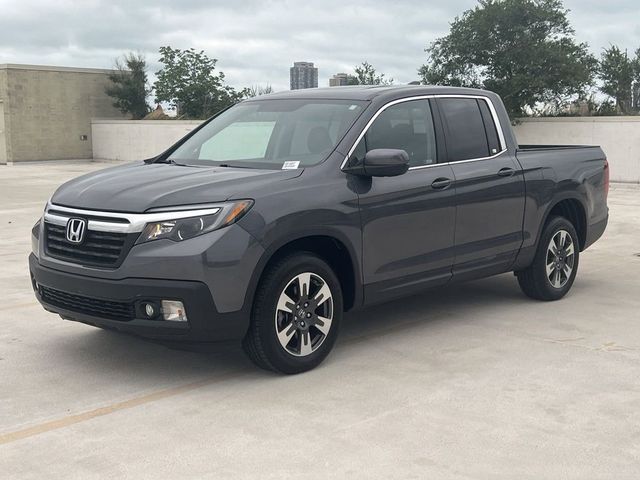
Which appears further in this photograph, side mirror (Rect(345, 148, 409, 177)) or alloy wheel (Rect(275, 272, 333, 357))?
side mirror (Rect(345, 148, 409, 177))

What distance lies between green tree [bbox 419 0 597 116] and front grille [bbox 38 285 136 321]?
23822 mm

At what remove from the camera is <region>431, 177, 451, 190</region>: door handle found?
21.0 ft

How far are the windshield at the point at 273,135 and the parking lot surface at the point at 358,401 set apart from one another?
54.5 inches

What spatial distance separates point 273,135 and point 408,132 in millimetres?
1003

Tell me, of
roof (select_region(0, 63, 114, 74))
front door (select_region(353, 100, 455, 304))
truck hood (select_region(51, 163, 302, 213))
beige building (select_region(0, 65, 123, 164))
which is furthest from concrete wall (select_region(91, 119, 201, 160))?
truck hood (select_region(51, 163, 302, 213))

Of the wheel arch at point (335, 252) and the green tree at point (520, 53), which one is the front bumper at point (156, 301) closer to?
the wheel arch at point (335, 252)

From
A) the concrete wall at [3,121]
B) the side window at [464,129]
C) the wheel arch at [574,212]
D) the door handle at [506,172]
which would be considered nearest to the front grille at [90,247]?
the side window at [464,129]

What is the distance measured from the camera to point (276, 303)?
209 inches

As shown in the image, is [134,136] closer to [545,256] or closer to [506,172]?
[545,256]

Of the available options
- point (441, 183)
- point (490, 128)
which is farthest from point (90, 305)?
point (490, 128)

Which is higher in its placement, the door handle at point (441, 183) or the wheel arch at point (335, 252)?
the door handle at point (441, 183)

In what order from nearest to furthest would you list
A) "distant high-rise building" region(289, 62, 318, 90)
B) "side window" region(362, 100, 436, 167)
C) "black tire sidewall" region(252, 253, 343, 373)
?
"black tire sidewall" region(252, 253, 343, 373)
"side window" region(362, 100, 436, 167)
"distant high-rise building" region(289, 62, 318, 90)

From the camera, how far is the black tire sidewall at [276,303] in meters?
5.25

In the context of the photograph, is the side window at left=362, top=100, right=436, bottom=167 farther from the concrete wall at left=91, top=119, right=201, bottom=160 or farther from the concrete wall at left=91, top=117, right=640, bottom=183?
the concrete wall at left=91, top=119, right=201, bottom=160
